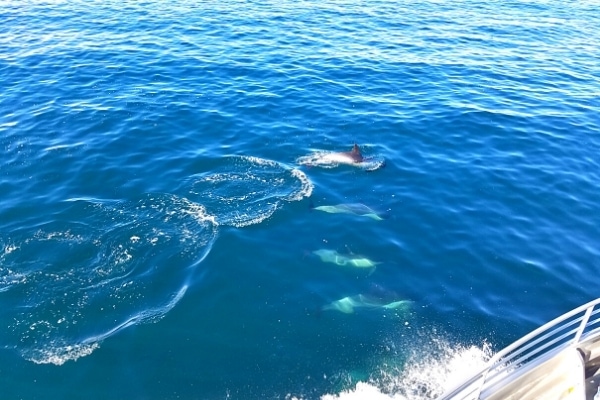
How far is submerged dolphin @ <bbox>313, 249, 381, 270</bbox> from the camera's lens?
60.1 ft

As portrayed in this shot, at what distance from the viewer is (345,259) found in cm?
1855

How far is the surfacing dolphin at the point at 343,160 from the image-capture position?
940 inches

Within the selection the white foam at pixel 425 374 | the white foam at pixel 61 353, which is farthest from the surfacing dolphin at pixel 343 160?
the white foam at pixel 61 353

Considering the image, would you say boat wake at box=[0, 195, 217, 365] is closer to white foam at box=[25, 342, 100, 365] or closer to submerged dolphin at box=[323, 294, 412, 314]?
white foam at box=[25, 342, 100, 365]

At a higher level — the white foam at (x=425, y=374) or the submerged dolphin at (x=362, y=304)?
the submerged dolphin at (x=362, y=304)

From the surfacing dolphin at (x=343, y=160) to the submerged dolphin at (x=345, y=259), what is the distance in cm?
626

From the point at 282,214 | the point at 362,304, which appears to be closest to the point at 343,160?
the point at 282,214

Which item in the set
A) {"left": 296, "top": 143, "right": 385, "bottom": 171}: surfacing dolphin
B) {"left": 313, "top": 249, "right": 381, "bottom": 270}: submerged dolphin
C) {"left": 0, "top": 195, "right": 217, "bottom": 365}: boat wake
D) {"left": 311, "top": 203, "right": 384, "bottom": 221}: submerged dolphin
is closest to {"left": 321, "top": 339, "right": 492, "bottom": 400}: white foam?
{"left": 313, "top": 249, "right": 381, "bottom": 270}: submerged dolphin

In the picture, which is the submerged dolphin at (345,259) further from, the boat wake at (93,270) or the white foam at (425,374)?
the boat wake at (93,270)

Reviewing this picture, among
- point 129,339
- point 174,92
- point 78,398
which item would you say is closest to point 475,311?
point 129,339

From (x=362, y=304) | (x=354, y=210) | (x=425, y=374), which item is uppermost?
(x=354, y=210)

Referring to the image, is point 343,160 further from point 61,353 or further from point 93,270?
point 61,353

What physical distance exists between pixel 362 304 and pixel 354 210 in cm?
528

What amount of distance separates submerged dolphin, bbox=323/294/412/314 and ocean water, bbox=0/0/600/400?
98mm
